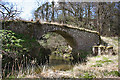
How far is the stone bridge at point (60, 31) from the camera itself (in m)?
6.04

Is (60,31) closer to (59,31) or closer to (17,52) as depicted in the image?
(59,31)

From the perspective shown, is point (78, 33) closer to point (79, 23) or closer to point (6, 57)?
point (79, 23)

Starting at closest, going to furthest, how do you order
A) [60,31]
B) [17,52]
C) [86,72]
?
[86,72], [17,52], [60,31]

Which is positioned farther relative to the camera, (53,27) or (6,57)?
(53,27)

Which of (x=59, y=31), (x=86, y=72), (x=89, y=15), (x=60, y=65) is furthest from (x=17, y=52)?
(x=89, y=15)

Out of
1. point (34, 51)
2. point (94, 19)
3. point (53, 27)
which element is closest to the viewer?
point (34, 51)

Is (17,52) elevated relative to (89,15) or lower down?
lower down

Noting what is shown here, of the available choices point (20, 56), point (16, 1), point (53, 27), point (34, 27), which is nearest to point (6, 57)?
point (20, 56)

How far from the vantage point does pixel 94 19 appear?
51.5 feet

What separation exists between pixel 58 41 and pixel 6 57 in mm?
8967

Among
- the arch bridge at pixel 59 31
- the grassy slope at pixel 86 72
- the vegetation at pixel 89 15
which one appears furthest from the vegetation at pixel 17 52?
the vegetation at pixel 89 15

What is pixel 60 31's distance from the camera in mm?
8492

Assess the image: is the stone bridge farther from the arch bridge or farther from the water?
the water

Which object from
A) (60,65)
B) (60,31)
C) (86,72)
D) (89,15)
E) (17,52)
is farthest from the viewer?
(89,15)
